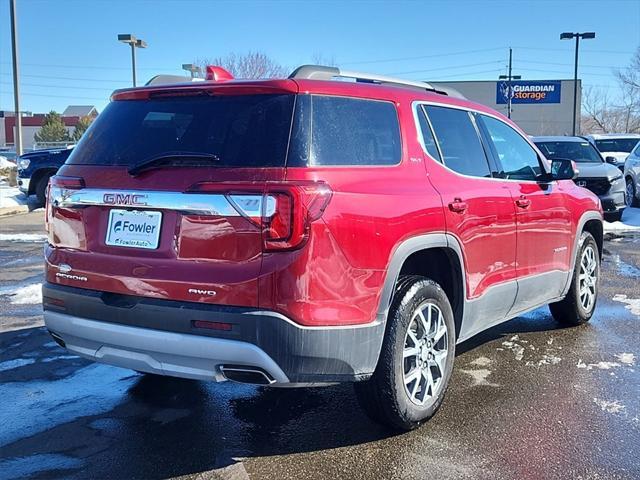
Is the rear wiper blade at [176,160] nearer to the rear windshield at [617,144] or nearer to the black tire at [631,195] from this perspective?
the black tire at [631,195]

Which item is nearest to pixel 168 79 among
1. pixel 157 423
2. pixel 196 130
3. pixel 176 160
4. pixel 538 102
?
pixel 196 130

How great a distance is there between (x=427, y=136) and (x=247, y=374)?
1798 millimetres

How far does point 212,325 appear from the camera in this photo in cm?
305

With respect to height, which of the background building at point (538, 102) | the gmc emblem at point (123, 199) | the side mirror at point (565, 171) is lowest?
the gmc emblem at point (123, 199)

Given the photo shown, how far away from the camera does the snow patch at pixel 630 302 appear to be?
637cm

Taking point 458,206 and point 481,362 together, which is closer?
point 458,206

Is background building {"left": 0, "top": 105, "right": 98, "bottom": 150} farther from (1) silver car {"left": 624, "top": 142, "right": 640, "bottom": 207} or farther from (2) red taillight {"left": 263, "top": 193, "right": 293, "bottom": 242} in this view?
(2) red taillight {"left": 263, "top": 193, "right": 293, "bottom": 242}

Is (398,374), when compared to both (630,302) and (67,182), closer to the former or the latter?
(67,182)

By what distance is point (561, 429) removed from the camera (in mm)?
3742

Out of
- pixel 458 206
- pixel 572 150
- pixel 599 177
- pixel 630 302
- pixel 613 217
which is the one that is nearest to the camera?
pixel 458 206

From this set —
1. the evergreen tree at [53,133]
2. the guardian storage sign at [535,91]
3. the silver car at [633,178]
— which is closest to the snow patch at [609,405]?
the silver car at [633,178]

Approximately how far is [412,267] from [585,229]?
2.79 metres

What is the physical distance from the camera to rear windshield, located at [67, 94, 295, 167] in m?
3.16

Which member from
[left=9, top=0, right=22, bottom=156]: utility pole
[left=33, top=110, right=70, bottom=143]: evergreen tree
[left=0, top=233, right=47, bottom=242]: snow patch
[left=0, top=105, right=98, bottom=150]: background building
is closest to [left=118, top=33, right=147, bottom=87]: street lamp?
[left=9, top=0, right=22, bottom=156]: utility pole
